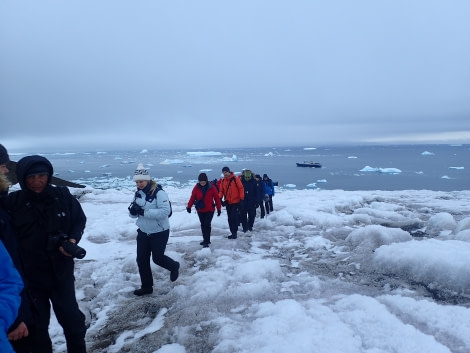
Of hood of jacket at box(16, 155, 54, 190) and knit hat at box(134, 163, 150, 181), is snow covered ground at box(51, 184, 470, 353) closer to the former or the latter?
knit hat at box(134, 163, 150, 181)

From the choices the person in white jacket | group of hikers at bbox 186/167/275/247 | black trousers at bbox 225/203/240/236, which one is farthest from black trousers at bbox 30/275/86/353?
black trousers at bbox 225/203/240/236

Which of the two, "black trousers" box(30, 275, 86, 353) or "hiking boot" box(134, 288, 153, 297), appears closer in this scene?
"black trousers" box(30, 275, 86, 353)

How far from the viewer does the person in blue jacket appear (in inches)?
68.5

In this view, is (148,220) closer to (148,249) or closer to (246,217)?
(148,249)

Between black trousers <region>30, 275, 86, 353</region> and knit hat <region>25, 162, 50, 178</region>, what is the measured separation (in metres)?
1.06

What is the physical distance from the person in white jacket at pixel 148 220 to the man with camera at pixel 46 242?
1.67 m

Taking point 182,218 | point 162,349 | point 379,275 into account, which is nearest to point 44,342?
point 162,349

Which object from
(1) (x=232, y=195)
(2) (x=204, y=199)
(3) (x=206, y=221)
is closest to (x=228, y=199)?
(1) (x=232, y=195)

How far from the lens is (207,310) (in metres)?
4.41

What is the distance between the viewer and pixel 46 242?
2959mm

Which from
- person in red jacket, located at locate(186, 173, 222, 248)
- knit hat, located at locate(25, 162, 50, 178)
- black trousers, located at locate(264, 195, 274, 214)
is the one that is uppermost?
knit hat, located at locate(25, 162, 50, 178)

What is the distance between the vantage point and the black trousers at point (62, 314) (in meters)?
2.99

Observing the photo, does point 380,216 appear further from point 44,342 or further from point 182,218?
point 44,342

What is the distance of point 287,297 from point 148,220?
7.95ft
